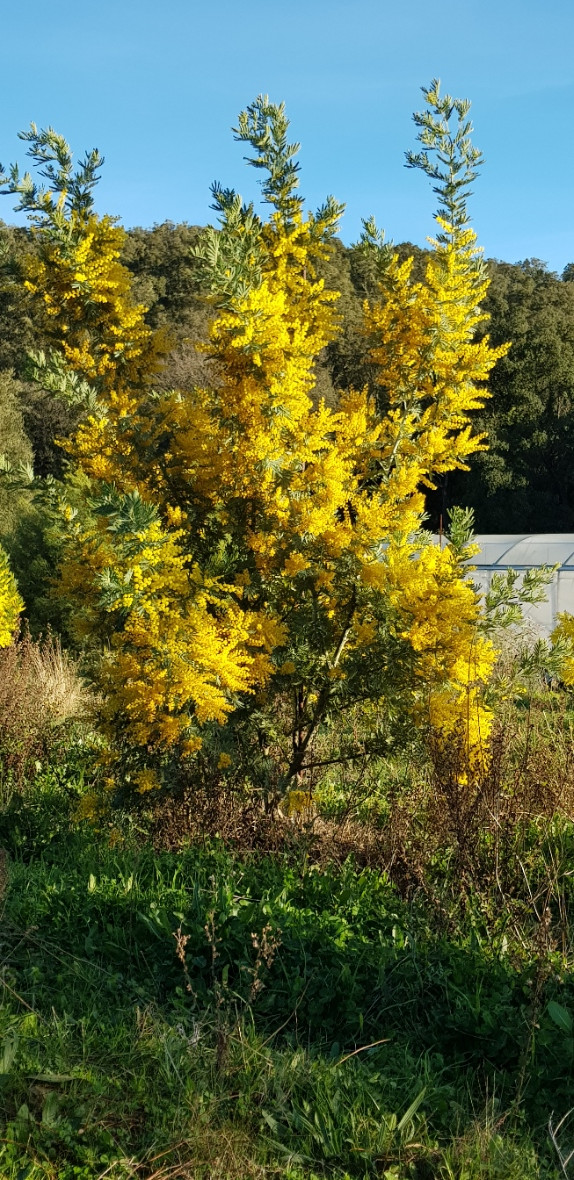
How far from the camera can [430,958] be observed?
3639 mm

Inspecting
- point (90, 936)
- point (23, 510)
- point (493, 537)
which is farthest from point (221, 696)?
point (493, 537)

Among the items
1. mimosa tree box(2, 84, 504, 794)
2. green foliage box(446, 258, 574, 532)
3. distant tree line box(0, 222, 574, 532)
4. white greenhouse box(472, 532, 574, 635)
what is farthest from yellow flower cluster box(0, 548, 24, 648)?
green foliage box(446, 258, 574, 532)

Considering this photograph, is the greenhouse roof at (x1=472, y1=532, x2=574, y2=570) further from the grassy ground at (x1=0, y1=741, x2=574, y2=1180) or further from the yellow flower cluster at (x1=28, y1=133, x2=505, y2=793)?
the grassy ground at (x1=0, y1=741, x2=574, y2=1180)

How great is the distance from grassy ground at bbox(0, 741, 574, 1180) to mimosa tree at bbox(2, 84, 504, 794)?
578mm

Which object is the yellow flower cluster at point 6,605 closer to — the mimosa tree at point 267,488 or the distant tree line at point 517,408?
the mimosa tree at point 267,488

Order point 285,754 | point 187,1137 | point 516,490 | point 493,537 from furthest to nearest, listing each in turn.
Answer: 1. point 516,490
2. point 493,537
3. point 285,754
4. point 187,1137

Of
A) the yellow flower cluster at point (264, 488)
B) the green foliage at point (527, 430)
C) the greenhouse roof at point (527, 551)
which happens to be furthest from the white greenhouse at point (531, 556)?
the green foliage at point (527, 430)

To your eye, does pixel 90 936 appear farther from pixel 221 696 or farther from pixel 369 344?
pixel 369 344

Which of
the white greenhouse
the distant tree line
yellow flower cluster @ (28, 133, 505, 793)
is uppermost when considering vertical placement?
the distant tree line

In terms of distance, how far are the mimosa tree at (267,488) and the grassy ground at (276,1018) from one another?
0.58m

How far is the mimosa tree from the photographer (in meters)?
3.97

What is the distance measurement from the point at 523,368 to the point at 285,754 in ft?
90.7

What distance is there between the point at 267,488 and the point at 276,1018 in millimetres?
2084

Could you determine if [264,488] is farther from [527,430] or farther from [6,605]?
[527,430]
